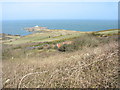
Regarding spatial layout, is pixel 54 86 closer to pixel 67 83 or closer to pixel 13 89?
pixel 67 83

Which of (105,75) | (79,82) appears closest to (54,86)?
(79,82)

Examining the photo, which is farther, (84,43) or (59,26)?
(59,26)

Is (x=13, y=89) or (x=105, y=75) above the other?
(x=105, y=75)

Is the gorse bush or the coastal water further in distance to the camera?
the coastal water

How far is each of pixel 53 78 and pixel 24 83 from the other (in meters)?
0.62

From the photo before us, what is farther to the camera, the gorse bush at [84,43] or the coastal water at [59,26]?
the coastal water at [59,26]

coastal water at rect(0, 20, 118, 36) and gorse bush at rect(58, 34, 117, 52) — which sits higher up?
coastal water at rect(0, 20, 118, 36)

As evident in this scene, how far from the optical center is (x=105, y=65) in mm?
2918

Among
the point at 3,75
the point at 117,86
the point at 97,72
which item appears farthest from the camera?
the point at 3,75

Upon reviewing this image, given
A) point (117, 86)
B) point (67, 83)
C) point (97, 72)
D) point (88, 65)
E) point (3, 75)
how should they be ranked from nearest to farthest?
point (117, 86)
point (67, 83)
point (97, 72)
point (88, 65)
point (3, 75)

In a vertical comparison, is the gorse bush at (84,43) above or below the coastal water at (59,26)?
below

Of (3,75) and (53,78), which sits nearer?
(53,78)

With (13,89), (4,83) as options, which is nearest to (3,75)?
(4,83)

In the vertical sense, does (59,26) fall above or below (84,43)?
above
